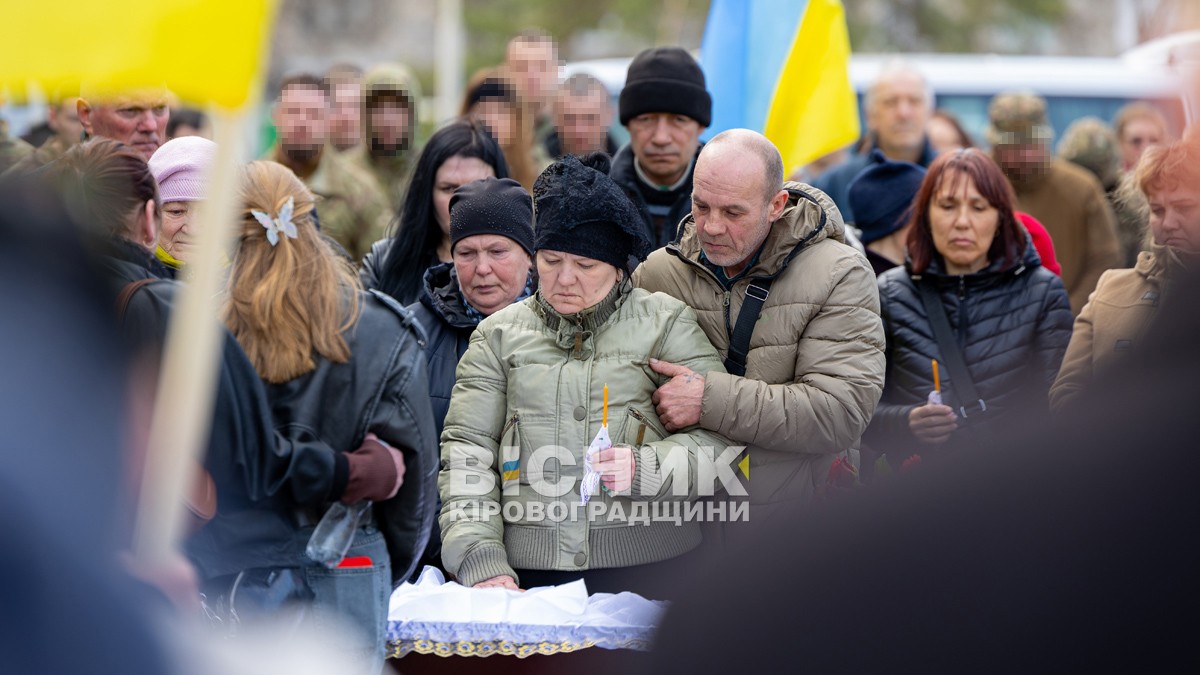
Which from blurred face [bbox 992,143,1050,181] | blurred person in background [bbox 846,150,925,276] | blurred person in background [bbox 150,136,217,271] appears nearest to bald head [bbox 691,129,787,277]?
blurred person in background [bbox 150,136,217,271]

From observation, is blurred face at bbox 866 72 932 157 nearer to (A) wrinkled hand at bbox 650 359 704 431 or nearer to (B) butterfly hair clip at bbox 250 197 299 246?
(A) wrinkled hand at bbox 650 359 704 431

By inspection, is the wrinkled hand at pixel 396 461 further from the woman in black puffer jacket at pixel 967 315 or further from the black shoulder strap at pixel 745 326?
the woman in black puffer jacket at pixel 967 315

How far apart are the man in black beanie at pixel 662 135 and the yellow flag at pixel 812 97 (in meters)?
0.62

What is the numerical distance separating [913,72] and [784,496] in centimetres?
413

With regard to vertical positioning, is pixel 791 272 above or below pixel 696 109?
below

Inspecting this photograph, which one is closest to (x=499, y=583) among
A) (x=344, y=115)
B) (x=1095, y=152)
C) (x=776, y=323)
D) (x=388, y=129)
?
(x=776, y=323)

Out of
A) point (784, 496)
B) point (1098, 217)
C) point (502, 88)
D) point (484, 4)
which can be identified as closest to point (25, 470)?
point (784, 496)

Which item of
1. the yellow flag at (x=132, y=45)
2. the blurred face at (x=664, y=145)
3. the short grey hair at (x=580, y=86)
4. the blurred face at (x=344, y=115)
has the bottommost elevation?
the yellow flag at (x=132, y=45)

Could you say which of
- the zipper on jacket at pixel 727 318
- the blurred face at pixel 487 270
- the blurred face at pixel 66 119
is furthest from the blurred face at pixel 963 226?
the blurred face at pixel 66 119

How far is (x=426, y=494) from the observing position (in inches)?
134

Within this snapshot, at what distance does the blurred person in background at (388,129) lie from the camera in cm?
674

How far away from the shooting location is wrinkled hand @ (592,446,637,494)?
11.3ft

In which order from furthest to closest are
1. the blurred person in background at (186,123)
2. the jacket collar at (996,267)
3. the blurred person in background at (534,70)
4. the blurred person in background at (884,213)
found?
the blurred person in background at (186,123) < the blurred person in background at (534,70) < the blurred person in background at (884,213) < the jacket collar at (996,267)

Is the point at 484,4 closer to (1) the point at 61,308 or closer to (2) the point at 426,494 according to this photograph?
(2) the point at 426,494
